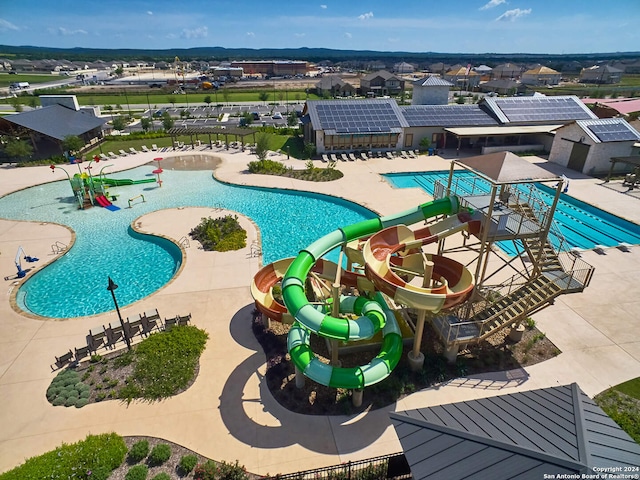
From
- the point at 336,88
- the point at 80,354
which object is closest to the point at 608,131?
the point at 80,354

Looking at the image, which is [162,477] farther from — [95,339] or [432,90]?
[432,90]

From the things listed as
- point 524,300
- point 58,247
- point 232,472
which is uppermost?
point 524,300

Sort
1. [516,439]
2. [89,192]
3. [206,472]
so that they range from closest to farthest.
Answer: [516,439] → [206,472] → [89,192]

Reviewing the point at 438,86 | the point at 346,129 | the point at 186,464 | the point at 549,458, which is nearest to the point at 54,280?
the point at 186,464

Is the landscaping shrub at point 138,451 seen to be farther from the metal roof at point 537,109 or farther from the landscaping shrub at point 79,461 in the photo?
the metal roof at point 537,109

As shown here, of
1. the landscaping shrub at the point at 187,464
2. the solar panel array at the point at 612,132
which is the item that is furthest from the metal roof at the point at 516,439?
the solar panel array at the point at 612,132

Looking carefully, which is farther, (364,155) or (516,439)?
(364,155)
